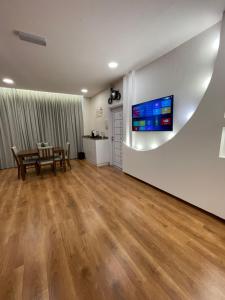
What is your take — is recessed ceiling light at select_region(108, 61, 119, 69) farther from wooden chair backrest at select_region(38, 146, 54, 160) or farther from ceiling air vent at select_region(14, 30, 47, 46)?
wooden chair backrest at select_region(38, 146, 54, 160)

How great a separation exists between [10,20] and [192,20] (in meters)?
2.37

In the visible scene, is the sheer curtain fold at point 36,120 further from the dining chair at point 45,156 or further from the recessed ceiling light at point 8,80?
the dining chair at point 45,156

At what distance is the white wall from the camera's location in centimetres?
189

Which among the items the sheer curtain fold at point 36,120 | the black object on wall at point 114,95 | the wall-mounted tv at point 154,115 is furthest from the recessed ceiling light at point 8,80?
the wall-mounted tv at point 154,115

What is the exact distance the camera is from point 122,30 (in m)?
2.00

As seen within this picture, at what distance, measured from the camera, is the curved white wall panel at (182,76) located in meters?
2.11

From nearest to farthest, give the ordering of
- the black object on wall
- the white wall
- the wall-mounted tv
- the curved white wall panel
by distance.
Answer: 1. the white wall
2. the curved white wall panel
3. the wall-mounted tv
4. the black object on wall

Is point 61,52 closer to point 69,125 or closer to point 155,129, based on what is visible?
point 155,129

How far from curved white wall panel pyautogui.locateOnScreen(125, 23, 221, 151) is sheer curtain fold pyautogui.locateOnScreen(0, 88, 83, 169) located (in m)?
3.56

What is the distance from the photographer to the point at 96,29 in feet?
6.43

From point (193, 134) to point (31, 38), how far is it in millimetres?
2877

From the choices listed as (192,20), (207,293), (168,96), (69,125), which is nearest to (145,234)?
(207,293)

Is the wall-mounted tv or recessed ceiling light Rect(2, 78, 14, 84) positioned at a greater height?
recessed ceiling light Rect(2, 78, 14, 84)

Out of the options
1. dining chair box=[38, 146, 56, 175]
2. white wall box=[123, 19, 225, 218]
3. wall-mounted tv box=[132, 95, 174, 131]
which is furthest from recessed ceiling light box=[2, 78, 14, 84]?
white wall box=[123, 19, 225, 218]
